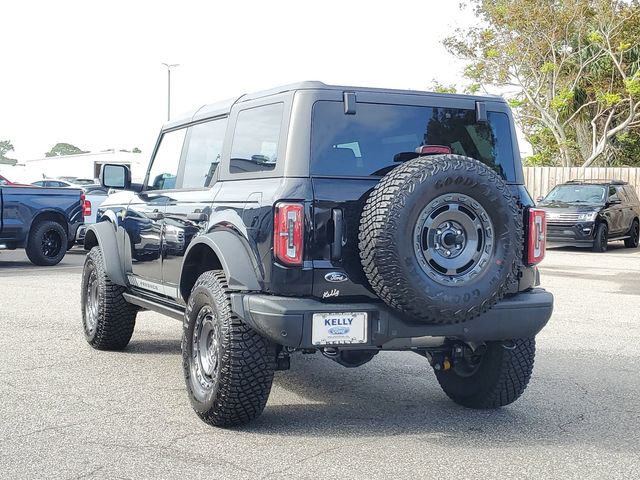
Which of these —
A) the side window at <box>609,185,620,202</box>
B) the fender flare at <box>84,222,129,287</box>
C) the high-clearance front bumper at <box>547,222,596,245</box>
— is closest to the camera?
the fender flare at <box>84,222,129,287</box>

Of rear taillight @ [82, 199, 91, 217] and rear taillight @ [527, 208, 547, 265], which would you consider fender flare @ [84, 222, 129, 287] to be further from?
rear taillight @ [82, 199, 91, 217]

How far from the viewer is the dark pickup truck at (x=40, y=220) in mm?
16172

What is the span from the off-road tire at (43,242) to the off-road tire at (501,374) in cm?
1203

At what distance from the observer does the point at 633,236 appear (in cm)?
2323

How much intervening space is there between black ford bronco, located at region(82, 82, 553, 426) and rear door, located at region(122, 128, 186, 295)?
0.78 meters

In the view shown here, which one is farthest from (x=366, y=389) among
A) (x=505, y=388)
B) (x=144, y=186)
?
(x=144, y=186)

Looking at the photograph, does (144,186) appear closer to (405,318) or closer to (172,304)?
(172,304)

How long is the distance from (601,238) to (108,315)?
15957 millimetres

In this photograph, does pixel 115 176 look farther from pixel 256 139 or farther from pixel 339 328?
pixel 339 328

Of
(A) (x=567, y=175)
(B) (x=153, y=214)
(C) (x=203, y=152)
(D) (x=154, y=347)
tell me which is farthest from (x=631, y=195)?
(C) (x=203, y=152)

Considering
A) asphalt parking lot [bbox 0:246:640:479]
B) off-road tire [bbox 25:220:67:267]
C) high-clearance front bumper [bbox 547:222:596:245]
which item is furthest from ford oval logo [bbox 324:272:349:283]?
high-clearance front bumper [bbox 547:222:596:245]

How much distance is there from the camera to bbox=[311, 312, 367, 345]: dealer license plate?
16.7ft

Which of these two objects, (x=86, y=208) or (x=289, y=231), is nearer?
(x=289, y=231)

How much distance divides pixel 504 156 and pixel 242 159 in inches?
66.1
